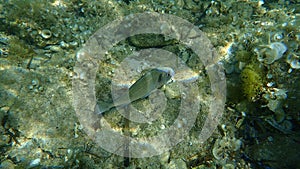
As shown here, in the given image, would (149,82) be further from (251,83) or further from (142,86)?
(251,83)

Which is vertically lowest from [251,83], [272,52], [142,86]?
[251,83]

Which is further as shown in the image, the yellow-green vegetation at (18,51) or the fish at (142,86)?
the yellow-green vegetation at (18,51)

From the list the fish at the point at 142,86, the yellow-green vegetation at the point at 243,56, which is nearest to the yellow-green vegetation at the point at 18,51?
the fish at the point at 142,86

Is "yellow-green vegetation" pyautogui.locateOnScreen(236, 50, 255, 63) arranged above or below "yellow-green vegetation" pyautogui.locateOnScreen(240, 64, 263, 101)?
above

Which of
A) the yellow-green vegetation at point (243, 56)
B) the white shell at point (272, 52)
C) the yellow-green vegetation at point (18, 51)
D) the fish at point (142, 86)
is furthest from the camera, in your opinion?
the yellow-green vegetation at point (18, 51)

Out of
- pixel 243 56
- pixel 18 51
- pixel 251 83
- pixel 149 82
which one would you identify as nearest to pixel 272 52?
pixel 243 56

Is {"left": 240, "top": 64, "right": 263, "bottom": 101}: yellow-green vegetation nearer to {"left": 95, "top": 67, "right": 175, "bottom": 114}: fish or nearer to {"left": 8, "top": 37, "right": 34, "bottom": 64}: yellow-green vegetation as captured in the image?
{"left": 95, "top": 67, "right": 175, "bottom": 114}: fish

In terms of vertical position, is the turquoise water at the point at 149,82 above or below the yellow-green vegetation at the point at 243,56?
below

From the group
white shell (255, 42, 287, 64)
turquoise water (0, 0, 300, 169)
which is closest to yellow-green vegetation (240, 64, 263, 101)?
turquoise water (0, 0, 300, 169)

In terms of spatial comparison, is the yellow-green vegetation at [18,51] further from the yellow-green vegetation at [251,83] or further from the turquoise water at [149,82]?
the yellow-green vegetation at [251,83]
